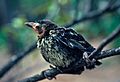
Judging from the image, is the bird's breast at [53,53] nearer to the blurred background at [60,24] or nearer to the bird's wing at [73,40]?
the bird's wing at [73,40]

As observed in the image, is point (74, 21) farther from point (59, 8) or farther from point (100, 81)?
point (100, 81)

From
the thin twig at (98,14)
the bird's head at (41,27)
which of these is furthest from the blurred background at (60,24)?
the bird's head at (41,27)

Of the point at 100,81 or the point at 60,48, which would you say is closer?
the point at 60,48

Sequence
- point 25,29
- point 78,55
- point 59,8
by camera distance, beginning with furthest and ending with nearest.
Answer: point 25,29 → point 59,8 → point 78,55

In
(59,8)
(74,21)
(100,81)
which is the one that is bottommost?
(74,21)

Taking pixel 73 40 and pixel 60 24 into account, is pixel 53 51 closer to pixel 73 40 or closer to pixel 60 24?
pixel 73 40

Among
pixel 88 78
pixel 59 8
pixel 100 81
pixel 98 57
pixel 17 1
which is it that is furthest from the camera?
pixel 17 1

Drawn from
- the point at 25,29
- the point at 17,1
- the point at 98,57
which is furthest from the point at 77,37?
the point at 17,1

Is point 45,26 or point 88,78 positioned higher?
point 88,78

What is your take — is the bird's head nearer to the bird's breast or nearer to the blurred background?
the bird's breast

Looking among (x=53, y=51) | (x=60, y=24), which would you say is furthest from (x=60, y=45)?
(x=60, y=24)
